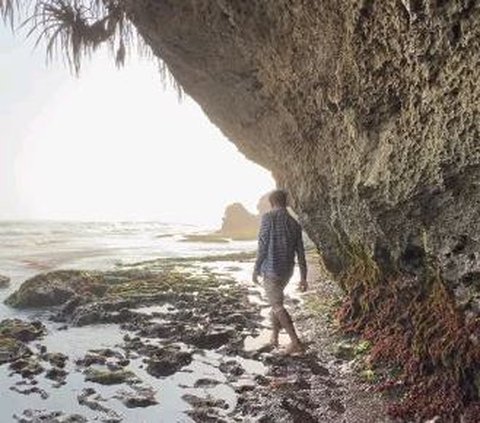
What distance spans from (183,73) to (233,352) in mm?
5897

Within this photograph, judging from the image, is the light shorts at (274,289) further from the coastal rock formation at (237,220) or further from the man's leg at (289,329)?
the coastal rock formation at (237,220)

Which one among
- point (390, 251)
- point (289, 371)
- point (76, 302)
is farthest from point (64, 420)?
point (76, 302)

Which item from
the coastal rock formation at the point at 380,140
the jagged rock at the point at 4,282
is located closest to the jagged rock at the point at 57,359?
the coastal rock formation at the point at 380,140

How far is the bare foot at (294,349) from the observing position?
842 cm

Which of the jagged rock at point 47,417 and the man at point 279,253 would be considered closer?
the jagged rock at point 47,417

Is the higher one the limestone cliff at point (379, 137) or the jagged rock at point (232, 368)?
the limestone cliff at point (379, 137)

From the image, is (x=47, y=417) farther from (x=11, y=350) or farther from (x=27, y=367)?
(x=11, y=350)

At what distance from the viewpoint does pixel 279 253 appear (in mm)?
8766

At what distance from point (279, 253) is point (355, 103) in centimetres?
266

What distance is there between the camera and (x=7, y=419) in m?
6.09

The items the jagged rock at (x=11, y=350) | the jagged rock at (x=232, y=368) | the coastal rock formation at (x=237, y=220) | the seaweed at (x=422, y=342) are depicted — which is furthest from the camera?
the coastal rock formation at (x=237, y=220)

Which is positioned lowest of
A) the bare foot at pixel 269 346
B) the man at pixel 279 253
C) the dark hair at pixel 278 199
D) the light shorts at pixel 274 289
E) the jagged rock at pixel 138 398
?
the jagged rock at pixel 138 398

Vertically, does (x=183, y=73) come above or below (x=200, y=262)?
above

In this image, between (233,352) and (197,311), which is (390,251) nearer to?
(233,352)
